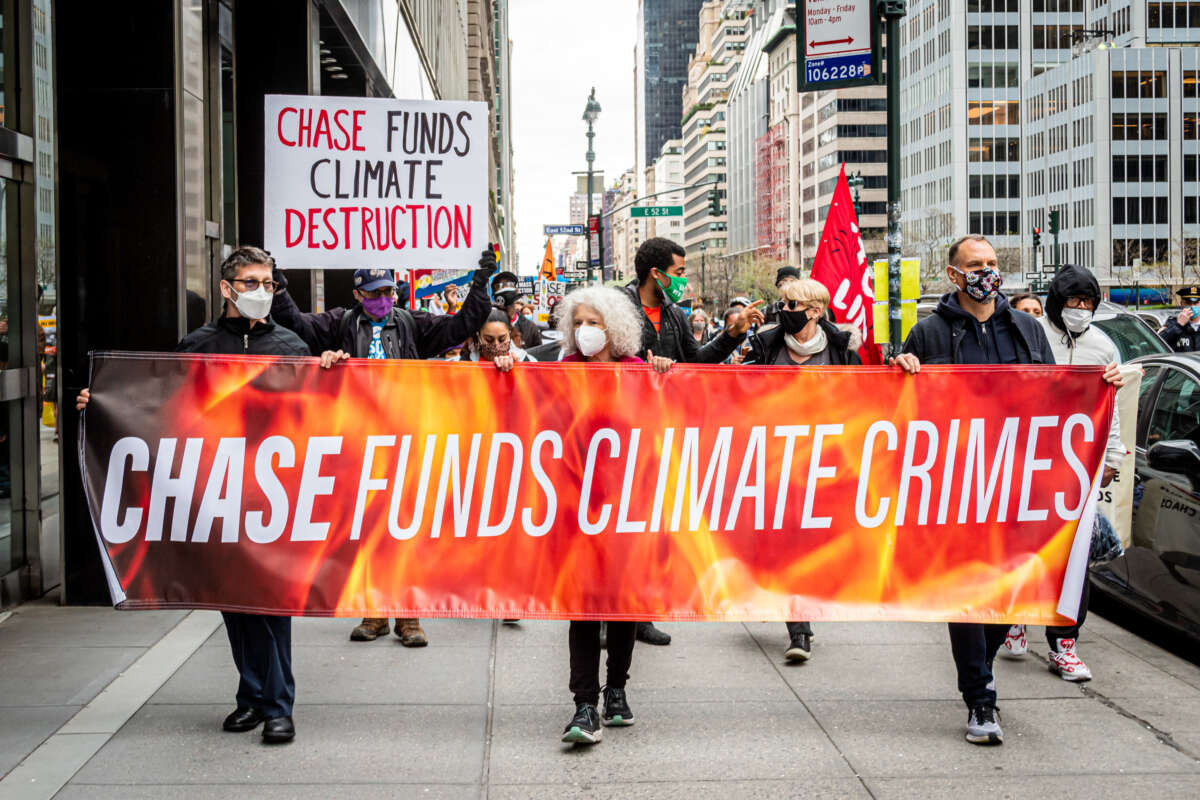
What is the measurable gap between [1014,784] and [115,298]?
585cm

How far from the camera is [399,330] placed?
272 inches

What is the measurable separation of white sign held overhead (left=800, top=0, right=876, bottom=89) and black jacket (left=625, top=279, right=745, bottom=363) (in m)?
4.80

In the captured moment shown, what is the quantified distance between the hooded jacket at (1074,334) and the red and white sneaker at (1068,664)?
1504 millimetres

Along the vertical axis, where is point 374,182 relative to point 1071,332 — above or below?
above

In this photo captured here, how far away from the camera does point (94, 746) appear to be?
5164mm

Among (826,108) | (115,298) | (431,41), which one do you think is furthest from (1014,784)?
(826,108)

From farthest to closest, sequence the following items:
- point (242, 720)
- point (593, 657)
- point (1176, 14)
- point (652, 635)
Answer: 1. point (1176, 14)
2. point (652, 635)
3. point (242, 720)
4. point (593, 657)

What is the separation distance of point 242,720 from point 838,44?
780 cm

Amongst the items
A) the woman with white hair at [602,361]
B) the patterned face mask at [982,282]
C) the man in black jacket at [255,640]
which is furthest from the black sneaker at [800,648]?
the man in black jacket at [255,640]

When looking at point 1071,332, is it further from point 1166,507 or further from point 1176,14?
point 1176,14

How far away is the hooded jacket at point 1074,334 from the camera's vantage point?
6.77 meters

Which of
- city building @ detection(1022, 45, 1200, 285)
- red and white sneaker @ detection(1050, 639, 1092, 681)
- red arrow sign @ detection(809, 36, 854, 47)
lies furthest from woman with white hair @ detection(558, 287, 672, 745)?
city building @ detection(1022, 45, 1200, 285)

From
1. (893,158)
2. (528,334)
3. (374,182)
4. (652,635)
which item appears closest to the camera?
(652,635)

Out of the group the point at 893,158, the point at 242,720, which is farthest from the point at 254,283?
the point at 893,158
